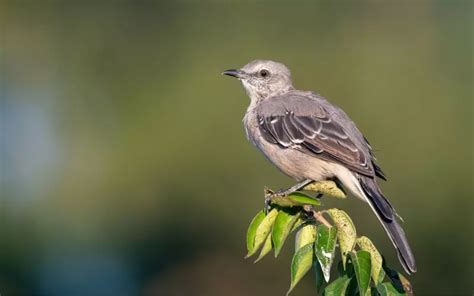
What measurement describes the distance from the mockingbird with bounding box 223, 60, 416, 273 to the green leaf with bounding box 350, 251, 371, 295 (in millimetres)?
1376

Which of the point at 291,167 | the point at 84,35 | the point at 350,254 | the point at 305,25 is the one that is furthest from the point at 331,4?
the point at 350,254

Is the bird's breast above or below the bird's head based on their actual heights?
below

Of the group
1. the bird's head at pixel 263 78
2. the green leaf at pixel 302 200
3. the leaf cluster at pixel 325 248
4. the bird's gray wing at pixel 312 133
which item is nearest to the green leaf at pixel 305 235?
the leaf cluster at pixel 325 248

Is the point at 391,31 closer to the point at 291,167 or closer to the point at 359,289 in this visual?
the point at 291,167

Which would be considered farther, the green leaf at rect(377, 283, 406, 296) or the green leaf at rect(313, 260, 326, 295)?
the green leaf at rect(313, 260, 326, 295)

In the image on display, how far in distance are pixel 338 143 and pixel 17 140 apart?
11.3 metres

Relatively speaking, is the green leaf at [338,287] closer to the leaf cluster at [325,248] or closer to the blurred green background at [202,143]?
the leaf cluster at [325,248]

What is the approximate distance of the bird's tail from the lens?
15.9ft

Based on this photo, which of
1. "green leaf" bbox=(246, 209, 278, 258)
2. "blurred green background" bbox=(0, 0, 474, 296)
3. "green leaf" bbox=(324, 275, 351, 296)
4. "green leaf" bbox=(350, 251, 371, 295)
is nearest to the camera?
"green leaf" bbox=(350, 251, 371, 295)

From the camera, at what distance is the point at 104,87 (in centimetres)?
1880

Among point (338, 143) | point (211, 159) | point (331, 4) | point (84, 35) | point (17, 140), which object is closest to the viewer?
point (338, 143)

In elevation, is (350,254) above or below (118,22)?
below

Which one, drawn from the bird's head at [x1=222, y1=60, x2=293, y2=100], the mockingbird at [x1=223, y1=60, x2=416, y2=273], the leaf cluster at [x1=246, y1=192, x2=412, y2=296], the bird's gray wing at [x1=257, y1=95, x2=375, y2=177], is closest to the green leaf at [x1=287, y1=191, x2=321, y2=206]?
the leaf cluster at [x1=246, y1=192, x2=412, y2=296]

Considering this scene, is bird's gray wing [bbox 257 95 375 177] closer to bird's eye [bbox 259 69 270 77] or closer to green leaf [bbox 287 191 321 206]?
bird's eye [bbox 259 69 270 77]
